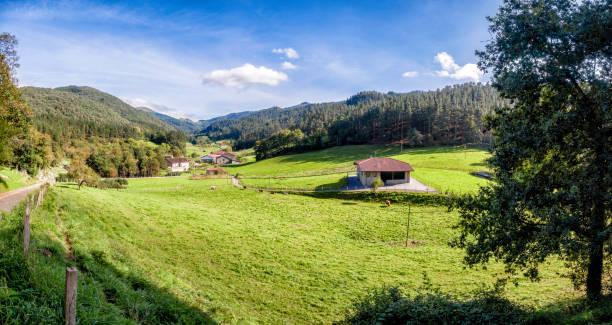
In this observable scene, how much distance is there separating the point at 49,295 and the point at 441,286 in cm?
1941

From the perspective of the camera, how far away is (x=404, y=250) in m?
24.9

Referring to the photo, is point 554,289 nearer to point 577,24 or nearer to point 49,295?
point 577,24

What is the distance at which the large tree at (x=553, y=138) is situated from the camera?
8.79 metres

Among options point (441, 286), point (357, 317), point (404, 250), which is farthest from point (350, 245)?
point (357, 317)

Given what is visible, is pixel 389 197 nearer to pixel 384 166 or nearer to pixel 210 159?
pixel 384 166

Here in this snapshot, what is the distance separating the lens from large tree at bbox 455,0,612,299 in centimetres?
879

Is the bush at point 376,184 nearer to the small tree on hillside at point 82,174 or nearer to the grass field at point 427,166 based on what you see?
the grass field at point 427,166

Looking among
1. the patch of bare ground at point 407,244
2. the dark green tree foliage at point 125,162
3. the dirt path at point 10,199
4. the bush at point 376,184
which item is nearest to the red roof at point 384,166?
the bush at point 376,184

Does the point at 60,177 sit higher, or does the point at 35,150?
the point at 35,150

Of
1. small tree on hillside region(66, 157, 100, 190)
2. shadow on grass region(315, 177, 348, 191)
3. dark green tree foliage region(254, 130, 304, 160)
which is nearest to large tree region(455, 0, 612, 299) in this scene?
shadow on grass region(315, 177, 348, 191)

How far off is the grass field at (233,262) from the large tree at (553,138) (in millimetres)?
5802

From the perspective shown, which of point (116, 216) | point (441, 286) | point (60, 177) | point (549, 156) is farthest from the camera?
point (60, 177)

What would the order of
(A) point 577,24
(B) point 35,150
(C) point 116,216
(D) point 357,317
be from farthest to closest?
(B) point 35,150 < (C) point 116,216 < (D) point 357,317 < (A) point 577,24

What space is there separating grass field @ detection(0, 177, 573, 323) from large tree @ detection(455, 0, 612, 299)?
228 inches
